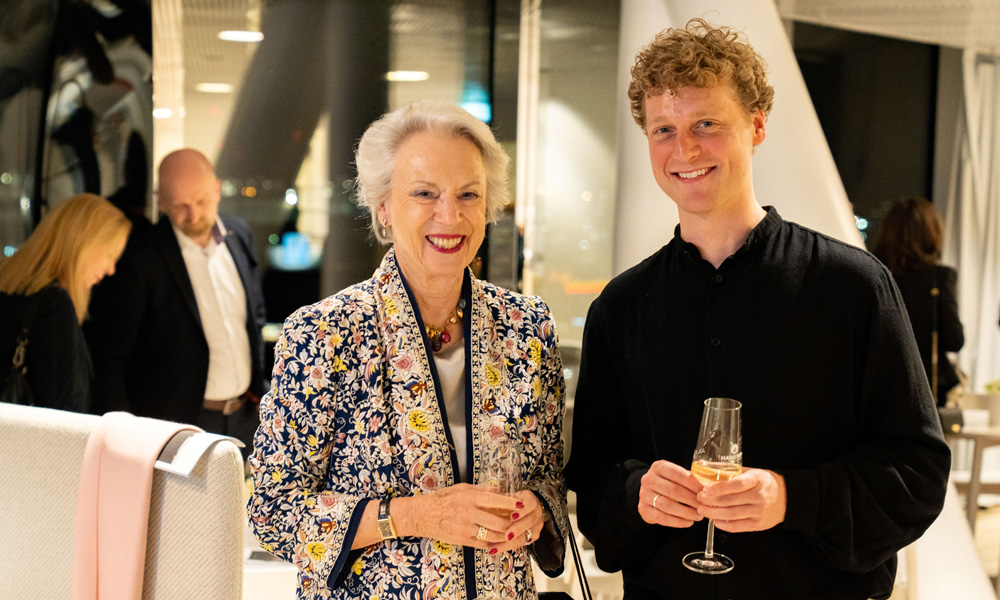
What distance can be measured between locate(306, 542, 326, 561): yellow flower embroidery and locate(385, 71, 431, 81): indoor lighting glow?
155 inches

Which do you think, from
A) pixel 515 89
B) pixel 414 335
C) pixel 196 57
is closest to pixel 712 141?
pixel 414 335

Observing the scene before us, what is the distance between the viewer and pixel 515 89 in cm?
512

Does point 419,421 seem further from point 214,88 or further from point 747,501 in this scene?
point 214,88

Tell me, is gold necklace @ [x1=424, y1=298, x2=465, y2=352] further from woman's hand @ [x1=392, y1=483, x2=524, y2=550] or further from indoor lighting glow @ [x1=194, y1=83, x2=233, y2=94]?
indoor lighting glow @ [x1=194, y1=83, x2=233, y2=94]

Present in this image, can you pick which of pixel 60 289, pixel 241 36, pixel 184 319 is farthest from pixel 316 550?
pixel 241 36

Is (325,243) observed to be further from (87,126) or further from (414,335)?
(414,335)

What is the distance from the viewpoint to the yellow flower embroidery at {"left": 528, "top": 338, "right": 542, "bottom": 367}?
5.77 ft

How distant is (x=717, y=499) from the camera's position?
→ 4.56ft

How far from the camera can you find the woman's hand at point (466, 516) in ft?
4.89

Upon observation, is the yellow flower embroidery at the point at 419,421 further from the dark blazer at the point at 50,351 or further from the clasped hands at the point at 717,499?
the dark blazer at the point at 50,351

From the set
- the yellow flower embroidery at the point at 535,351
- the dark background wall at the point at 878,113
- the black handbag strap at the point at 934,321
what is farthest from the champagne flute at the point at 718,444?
the dark background wall at the point at 878,113

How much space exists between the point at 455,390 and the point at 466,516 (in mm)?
295

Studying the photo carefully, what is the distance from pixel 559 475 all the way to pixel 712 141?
0.75m

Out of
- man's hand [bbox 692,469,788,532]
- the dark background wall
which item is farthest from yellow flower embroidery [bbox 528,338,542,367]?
the dark background wall
